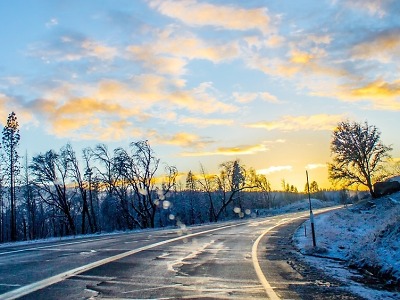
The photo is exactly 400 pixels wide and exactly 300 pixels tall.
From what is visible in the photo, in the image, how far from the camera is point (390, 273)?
766 cm

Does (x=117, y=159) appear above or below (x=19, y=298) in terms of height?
above

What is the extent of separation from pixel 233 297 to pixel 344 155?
46060 mm

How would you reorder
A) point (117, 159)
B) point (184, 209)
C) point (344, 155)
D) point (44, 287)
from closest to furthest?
point (44, 287), point (344, 155), point (117, 159), point (184, 209)

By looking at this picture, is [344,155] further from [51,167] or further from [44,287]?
[44,287]

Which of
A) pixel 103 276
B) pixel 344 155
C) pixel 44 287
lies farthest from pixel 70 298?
pixel 344 155

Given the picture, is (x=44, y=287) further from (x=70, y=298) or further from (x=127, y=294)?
(x=127, y=294)

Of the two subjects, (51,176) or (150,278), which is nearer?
(150,278)

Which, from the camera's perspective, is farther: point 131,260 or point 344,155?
point 344,155

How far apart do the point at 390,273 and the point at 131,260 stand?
697 cm

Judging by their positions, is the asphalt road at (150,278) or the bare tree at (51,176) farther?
the bare tree at (51,176)

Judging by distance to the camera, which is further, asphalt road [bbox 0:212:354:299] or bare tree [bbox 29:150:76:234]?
bare tree [bbox 29:150:76:234]

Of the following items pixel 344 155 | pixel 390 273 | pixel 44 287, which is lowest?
pixel 390 273

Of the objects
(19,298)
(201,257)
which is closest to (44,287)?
Answer: (19,298)

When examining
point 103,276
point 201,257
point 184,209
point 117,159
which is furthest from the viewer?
point 184,209
